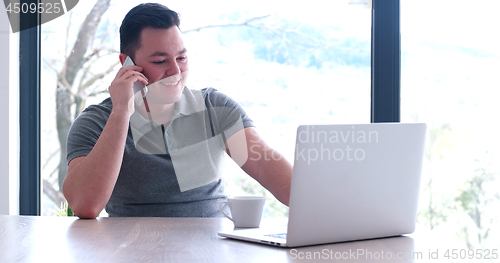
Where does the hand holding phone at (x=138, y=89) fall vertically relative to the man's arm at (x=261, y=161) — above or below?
above

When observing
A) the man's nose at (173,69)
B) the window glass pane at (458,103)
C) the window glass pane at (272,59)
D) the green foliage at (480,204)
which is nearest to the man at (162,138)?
the man's nose at (173,69)

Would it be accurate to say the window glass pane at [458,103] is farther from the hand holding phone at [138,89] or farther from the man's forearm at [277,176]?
the hand holding phone at [138,89]

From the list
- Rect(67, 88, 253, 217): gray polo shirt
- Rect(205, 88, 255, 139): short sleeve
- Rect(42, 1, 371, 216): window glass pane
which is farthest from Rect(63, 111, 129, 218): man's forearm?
Rect(42, 1, 371, 216): window glass pane

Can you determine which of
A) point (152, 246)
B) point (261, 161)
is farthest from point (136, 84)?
point (152, 246)

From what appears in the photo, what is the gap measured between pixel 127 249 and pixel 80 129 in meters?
0.80

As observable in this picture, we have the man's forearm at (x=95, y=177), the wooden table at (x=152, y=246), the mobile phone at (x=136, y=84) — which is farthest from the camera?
the mobile phone at (x=136, y=84)

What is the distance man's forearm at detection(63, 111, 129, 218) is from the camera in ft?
4.17

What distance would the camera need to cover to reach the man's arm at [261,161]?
1443 mm

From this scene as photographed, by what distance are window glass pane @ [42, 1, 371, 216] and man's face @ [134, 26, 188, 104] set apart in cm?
55

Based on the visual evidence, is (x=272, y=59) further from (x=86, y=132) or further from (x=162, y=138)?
(x=86, y=132)

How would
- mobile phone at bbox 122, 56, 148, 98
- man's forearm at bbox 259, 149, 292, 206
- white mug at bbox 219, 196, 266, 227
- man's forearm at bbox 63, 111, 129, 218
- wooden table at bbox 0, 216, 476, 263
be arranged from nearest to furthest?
wooden table at bbox 0, 216, 476, 263, white mug at bbox 219, 196, 266, 227, man's forearm at bbox 63, 111, 129, 218, man's forearm at bbox 259, 149, 292, 206, mobile phone at bbox 122, 56, 148, 98

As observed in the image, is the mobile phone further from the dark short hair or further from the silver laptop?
the silver laptop

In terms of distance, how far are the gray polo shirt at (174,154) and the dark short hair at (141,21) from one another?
250 millimetres

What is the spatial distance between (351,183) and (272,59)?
1.43 meters
